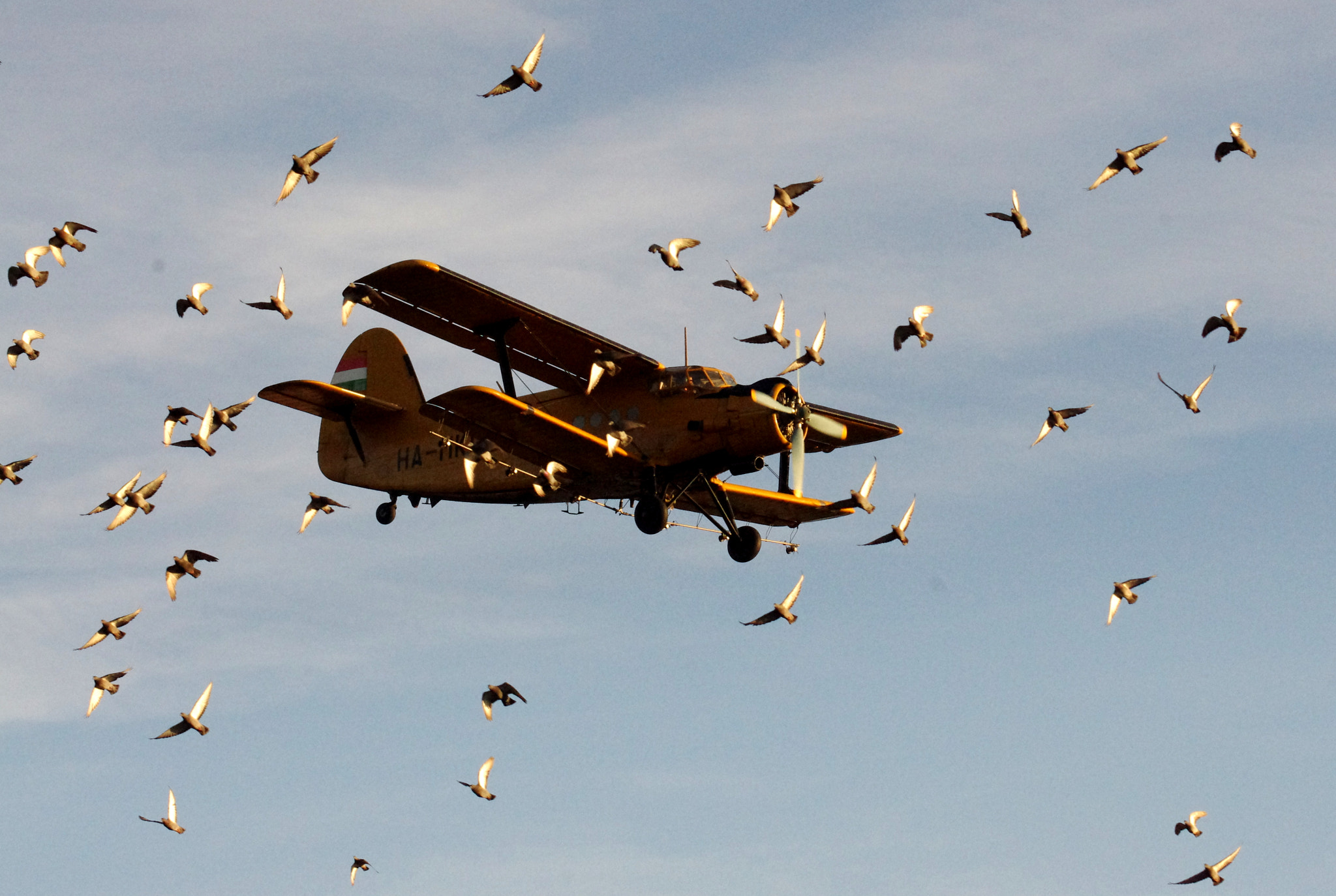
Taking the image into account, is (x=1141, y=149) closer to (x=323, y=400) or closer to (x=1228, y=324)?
(x=1228, y=324)

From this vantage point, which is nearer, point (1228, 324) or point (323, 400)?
point (1228, 324)

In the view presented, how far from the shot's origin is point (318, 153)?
28234mm

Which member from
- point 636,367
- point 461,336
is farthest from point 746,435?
point 461,336

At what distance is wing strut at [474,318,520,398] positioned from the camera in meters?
32.8

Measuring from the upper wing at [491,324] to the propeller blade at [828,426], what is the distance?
3.66 meters

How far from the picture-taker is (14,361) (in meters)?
30.2

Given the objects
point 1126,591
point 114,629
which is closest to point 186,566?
point 114,629

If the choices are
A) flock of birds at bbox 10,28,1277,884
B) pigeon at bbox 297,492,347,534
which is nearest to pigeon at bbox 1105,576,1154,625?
flock of birds at bbox 10,28,1277,884

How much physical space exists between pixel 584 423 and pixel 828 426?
17.4 feet

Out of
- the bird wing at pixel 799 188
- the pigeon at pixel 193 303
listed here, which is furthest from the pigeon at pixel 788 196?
the pigeon at pixel 193 303

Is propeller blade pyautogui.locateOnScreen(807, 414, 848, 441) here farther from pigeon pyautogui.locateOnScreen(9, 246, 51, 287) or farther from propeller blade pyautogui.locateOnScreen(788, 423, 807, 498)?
pigeon pyautogui.locateOnScreen(9, 246, 51, 287)

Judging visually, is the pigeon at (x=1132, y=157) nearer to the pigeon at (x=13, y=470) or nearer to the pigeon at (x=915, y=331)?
the pigeon at (x=915, y=331)

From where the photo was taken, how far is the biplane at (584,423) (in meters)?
31.0

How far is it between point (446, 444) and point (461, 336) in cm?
331
